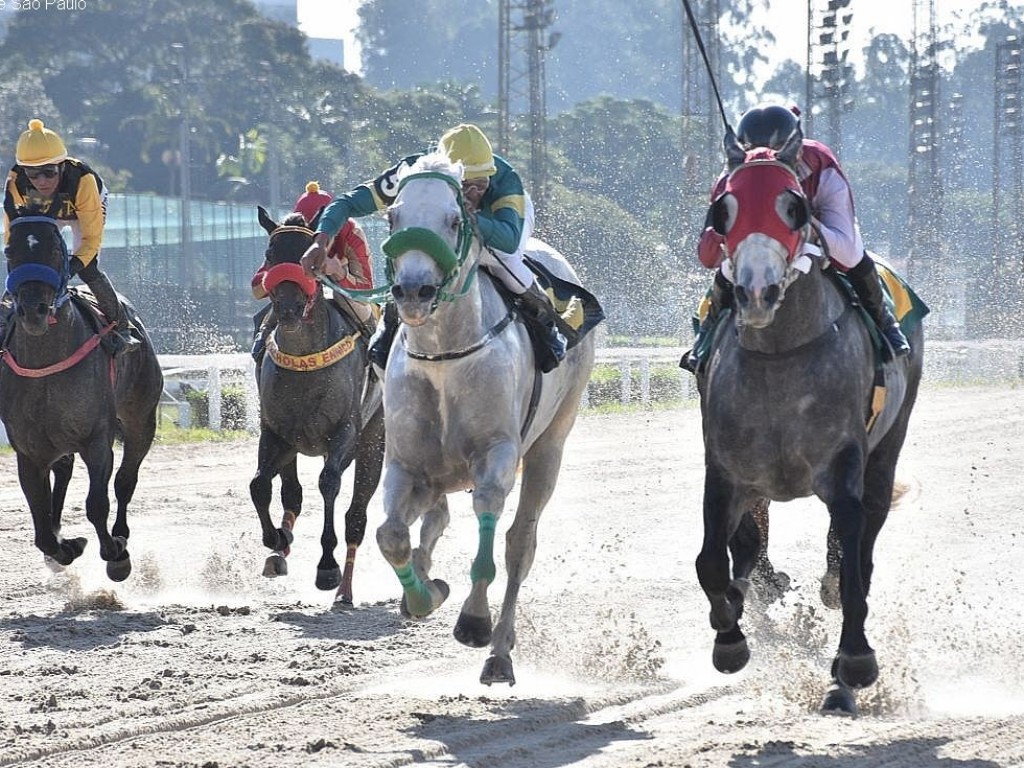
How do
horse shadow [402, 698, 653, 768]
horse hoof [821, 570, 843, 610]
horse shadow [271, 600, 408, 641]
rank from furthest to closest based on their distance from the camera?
horse shadow [271, 600, 408, 641] → horse hoof [821, 570, 843, 610] → horse shadow [402, 698, 653, 768]

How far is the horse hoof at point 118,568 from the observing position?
9289 mm

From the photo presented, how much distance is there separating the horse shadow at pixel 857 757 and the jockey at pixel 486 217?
7.37 feet

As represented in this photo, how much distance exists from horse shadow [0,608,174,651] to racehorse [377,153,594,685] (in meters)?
1.95

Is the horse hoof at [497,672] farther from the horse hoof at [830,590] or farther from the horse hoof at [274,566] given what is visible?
the horse hoof at [274,566]

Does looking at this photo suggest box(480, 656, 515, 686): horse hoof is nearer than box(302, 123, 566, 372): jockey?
Yes

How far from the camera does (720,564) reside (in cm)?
645

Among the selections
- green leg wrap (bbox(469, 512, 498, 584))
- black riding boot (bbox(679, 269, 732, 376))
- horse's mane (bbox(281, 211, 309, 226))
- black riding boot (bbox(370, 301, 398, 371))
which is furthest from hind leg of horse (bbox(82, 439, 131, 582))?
black riding boot (bbox(679, 269, 732, 376))

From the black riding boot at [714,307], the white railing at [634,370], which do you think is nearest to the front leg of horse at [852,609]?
the black riding boot at [714,307]

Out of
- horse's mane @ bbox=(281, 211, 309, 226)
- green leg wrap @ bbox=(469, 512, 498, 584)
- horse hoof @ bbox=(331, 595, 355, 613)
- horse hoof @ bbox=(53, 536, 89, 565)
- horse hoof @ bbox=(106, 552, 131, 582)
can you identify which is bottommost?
horse hoof @ bbox=(331, 595, 355, 613)

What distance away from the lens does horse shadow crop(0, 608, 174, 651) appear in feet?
26.7

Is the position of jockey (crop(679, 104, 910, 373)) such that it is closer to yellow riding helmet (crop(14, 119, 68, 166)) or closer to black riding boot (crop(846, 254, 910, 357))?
black riding boot (crop(846, 254, 910, 357))

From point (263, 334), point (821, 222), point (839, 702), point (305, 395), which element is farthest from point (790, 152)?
point (263, 334)

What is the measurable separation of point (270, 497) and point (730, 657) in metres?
3.82

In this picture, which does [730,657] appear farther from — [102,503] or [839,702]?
[102,503]
